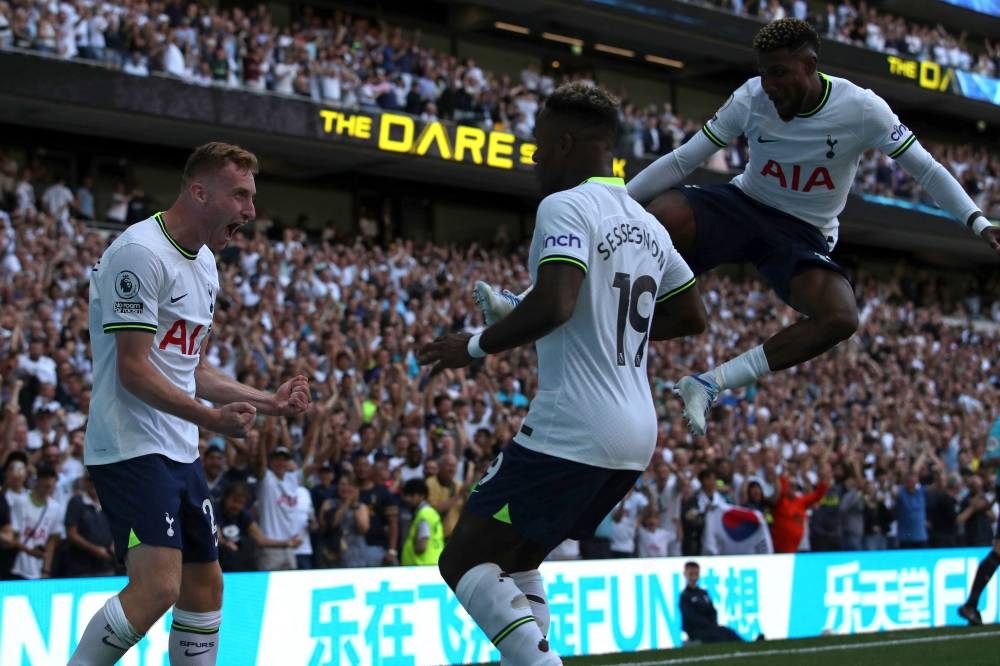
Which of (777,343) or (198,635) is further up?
(777,343)

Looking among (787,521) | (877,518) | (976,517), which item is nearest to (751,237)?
(787,521)

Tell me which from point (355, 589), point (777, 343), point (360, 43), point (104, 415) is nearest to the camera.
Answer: point (104, 415)

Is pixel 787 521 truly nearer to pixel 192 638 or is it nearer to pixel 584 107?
pixel 192 638

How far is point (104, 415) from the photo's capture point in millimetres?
5750

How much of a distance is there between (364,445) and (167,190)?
48.0 ft

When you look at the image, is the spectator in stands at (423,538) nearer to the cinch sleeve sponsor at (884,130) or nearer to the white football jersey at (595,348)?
Result: the cinch sleeve sponsor at (884,130)

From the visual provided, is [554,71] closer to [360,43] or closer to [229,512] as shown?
[360,43]

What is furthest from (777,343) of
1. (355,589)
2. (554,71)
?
(554,71)

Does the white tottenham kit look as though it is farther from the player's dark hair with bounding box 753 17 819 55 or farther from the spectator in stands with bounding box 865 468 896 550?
the spectator in stands with bounding box 865 468 896 550

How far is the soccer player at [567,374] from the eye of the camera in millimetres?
5027

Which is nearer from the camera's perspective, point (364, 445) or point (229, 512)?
point (229, 512)

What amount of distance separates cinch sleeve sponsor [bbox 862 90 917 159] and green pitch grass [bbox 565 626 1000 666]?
14.2 ft

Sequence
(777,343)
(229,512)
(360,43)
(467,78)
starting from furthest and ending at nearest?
1. (467,78)
2. (360,43)
3. (229,512)
4. (777,343)

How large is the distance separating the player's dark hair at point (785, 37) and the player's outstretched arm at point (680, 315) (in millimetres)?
1639
